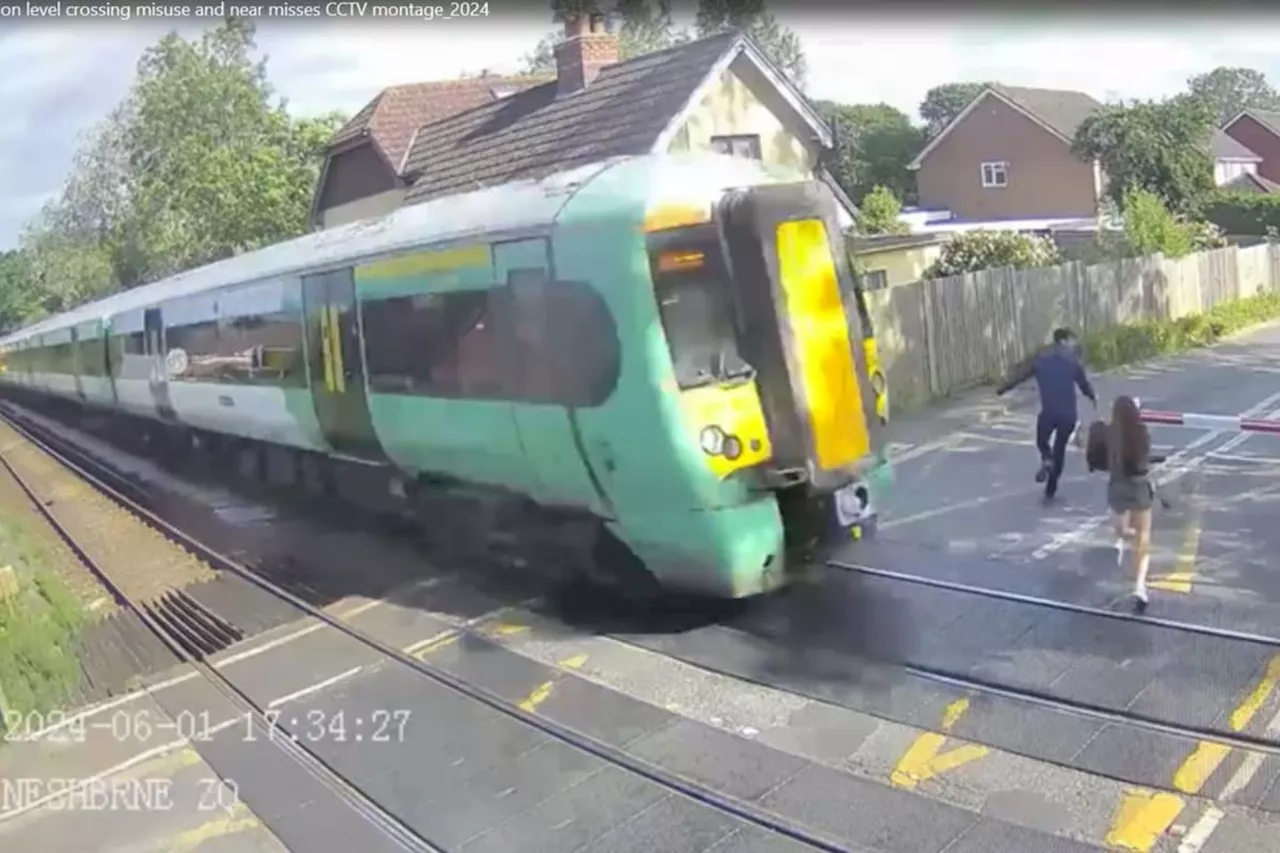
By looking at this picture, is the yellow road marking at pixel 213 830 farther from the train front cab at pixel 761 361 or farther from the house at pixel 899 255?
the house at pixel 899 255

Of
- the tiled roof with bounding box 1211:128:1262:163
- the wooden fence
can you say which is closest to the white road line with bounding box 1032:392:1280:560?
the wooden fence

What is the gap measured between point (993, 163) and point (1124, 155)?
8050mm

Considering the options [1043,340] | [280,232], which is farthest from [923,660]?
[280,232]

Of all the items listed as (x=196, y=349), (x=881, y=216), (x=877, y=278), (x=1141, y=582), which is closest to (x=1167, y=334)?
(x=877, y=278)

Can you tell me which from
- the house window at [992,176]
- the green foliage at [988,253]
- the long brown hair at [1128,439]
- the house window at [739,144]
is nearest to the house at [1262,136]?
the house window at [992,176]

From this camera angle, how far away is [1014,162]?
1777 inches

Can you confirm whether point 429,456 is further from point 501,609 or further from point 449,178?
point 449,178

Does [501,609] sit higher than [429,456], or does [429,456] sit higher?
[429,456]

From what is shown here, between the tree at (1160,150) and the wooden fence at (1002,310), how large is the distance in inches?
453

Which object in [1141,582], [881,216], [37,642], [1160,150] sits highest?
[1160,150]

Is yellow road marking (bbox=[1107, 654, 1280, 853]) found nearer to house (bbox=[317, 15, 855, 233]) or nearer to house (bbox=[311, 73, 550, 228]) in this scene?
house (bbox=[317, 15, 855, 233])

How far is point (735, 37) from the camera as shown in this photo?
21625 mm

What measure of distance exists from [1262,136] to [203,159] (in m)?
45.6

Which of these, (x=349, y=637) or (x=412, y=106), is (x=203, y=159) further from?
(x=349, y=637)
